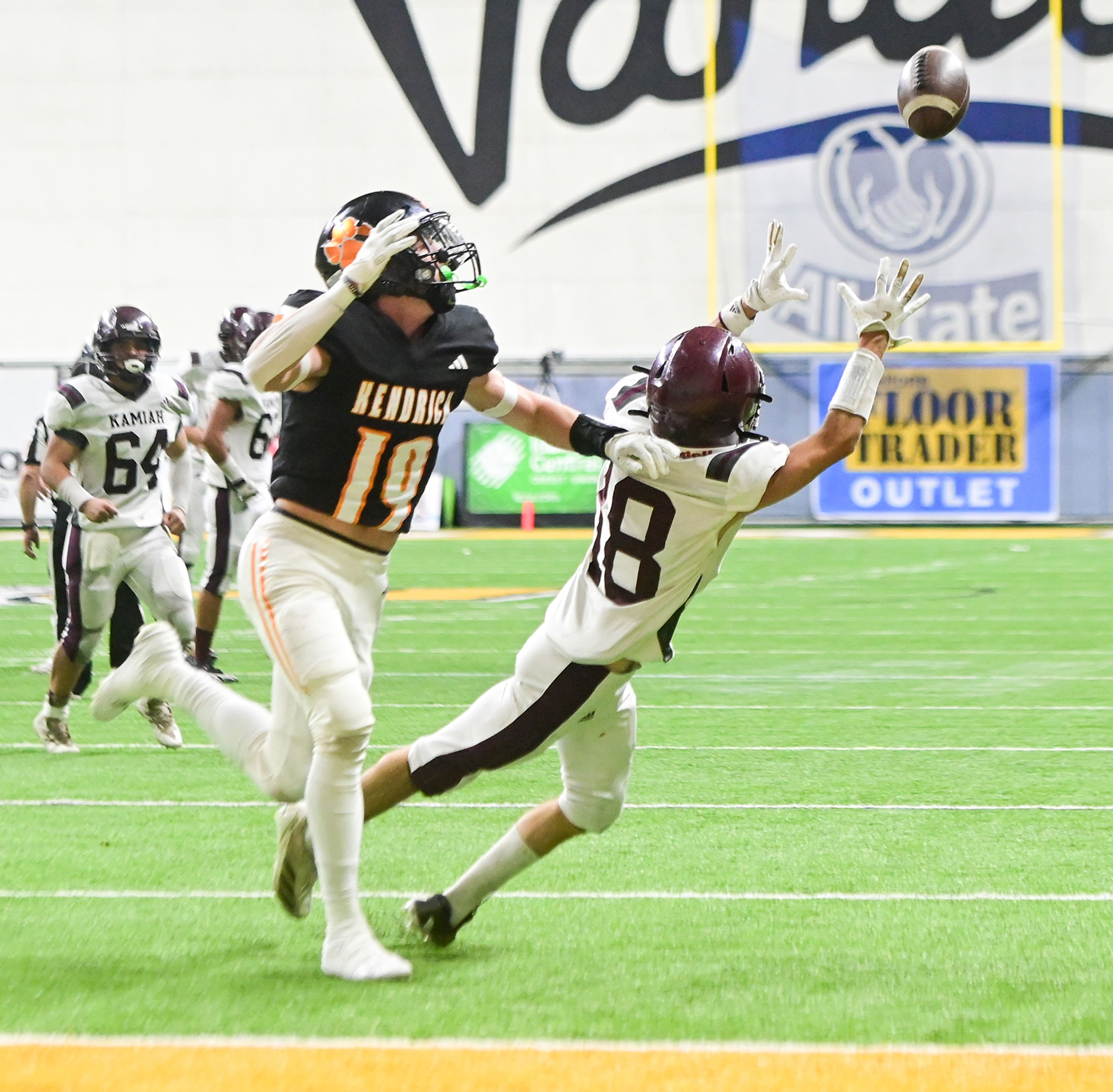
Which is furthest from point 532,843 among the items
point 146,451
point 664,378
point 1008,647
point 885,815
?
point 1008,647

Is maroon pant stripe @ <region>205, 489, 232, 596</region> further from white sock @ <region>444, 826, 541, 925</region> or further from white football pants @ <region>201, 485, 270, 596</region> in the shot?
white sock @ <region>444, 826, 541, 925</region>

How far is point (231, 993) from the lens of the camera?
344 centimetres

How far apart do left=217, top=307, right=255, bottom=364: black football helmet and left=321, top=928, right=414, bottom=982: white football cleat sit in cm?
552

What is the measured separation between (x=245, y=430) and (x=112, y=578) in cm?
247

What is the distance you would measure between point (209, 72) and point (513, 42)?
4.56m

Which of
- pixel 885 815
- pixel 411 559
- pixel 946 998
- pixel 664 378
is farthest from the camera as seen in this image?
pixel 411 559

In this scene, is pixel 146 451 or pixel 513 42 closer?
pixel 146 451

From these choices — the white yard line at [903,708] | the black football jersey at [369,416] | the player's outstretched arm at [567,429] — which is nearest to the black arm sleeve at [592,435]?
the player's outstretched arm at [567,429]

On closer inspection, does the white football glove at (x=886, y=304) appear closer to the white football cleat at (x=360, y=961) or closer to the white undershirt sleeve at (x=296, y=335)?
the white undershirt sleeve at (x=296, y=335)

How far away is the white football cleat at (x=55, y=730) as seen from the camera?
21.9ft

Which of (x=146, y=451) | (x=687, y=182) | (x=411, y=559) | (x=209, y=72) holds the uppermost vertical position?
(x=209, y=72)

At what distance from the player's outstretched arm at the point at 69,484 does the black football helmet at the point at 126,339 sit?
35cm

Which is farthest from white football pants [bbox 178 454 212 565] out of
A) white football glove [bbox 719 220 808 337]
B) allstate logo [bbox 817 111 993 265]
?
allstate logo [bbox 817 111 993 265]

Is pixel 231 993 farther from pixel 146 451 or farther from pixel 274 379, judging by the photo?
pixel 146 451
